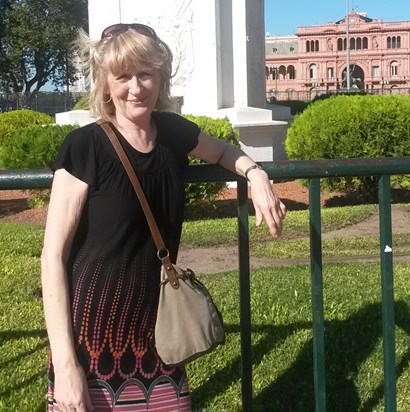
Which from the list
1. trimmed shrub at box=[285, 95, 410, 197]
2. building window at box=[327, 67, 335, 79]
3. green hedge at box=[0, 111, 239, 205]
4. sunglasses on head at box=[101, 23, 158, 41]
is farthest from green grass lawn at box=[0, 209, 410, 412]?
building window at box=[327, 67, 335, 79]

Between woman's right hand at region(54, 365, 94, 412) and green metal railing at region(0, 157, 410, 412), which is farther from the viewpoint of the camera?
green metal railing at region(0, 157, 410, 412)

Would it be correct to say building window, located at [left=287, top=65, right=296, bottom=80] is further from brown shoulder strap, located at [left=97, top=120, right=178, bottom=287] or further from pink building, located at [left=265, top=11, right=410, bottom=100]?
brown shoulder strap, located at [left=97, top=120, right=178, bottom=287]

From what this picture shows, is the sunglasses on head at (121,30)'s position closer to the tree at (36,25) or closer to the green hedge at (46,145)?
the green hedge at (46,145)

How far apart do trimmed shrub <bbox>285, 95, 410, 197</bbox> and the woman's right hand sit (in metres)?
8.37

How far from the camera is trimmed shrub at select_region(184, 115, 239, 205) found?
30.6 feet

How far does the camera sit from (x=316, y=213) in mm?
2602

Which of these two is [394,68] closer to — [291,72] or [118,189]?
[291,72]

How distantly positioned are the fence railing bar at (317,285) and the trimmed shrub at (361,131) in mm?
7632

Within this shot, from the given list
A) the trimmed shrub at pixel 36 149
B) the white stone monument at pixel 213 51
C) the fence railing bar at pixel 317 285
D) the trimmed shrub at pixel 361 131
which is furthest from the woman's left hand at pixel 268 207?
the white stone monument at pixel 213 51

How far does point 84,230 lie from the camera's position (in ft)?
7.11

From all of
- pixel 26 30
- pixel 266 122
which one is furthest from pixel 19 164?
pixel 26 30

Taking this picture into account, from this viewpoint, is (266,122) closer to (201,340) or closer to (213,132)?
(213,132)

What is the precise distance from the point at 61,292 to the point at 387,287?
44.9 inches

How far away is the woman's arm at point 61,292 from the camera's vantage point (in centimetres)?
208
